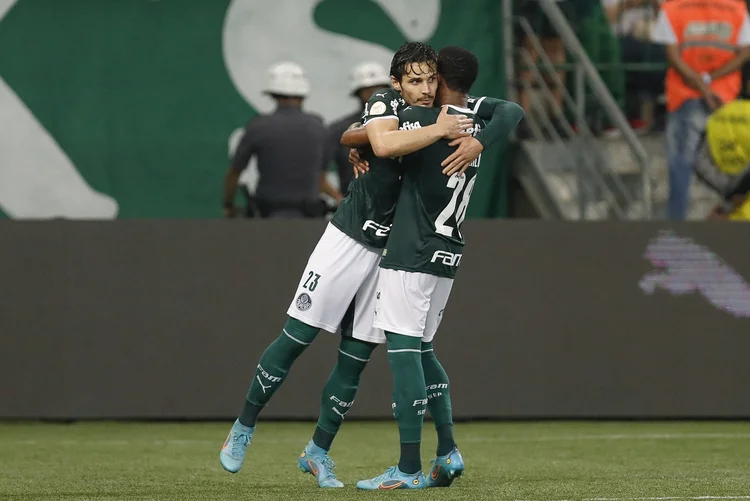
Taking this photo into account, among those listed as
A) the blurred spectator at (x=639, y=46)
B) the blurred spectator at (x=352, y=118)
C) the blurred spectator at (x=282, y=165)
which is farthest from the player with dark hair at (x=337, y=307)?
the blurred spectator at (x=639, y=46)

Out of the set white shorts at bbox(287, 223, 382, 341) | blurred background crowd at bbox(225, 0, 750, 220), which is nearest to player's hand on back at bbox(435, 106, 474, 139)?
white shorts at bbox(287, 223, 382, 341)

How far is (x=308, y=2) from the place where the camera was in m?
12.1

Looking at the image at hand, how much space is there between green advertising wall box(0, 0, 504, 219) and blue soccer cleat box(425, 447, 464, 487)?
6113mm

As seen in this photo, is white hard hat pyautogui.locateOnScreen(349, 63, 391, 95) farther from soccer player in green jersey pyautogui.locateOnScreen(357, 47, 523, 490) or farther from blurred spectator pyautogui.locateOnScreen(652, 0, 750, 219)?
soccer player in green jersey pyautogui.locateOnScreen(357, 47, 523, 490)

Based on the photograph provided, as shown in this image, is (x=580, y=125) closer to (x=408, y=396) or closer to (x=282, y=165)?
(x=282, y=165)

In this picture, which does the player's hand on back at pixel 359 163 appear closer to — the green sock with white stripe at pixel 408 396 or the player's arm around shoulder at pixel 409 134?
the player's arm around shoulder at pixel 409 134

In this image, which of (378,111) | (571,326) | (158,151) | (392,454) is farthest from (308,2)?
(378,111)

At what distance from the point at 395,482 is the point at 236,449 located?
0.77m

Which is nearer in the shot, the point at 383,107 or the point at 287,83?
the point at 383,107

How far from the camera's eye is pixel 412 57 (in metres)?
5.72

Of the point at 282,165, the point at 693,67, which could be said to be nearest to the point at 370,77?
the point at 282,165

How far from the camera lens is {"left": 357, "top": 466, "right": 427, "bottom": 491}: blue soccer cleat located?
18.9ft

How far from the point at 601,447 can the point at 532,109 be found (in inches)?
178

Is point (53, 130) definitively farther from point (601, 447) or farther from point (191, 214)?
point (601, 447)
